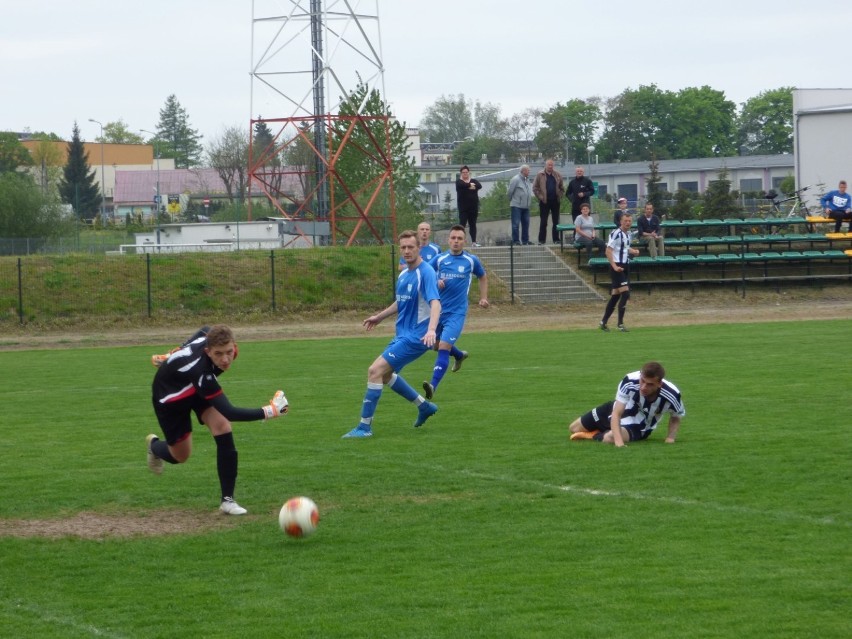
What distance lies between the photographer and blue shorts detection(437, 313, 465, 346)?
14.4 metres

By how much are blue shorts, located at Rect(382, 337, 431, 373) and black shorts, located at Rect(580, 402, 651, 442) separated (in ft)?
5.68

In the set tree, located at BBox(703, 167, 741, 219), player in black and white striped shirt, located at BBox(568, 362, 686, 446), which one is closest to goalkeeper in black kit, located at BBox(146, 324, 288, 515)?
player in black and white striped shirt, located at BBox(568, 362, 686, 446)

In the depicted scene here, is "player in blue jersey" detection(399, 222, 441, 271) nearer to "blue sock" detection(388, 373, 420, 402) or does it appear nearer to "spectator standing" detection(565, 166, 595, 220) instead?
"blue sock" detection(388, 373, 420, 402)

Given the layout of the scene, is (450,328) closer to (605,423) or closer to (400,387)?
(400,387)

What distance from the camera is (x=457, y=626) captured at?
Answer: 560 cm

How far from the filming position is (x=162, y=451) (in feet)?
28.0

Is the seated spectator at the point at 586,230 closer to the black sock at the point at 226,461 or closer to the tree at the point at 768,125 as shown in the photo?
the black sock at the point at 226,461

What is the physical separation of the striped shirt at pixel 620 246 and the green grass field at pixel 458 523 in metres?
8.58

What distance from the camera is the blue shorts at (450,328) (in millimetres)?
14406

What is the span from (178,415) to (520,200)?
78.5 ft

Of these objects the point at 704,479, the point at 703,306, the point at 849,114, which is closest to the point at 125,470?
the point at 704,479

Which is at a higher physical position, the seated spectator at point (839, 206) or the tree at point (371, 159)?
the tree at point (371, 159)

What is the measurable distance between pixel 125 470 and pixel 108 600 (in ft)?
13.0

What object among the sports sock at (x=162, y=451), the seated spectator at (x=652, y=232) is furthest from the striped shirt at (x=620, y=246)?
the sports sock at (x=162, y=451)
